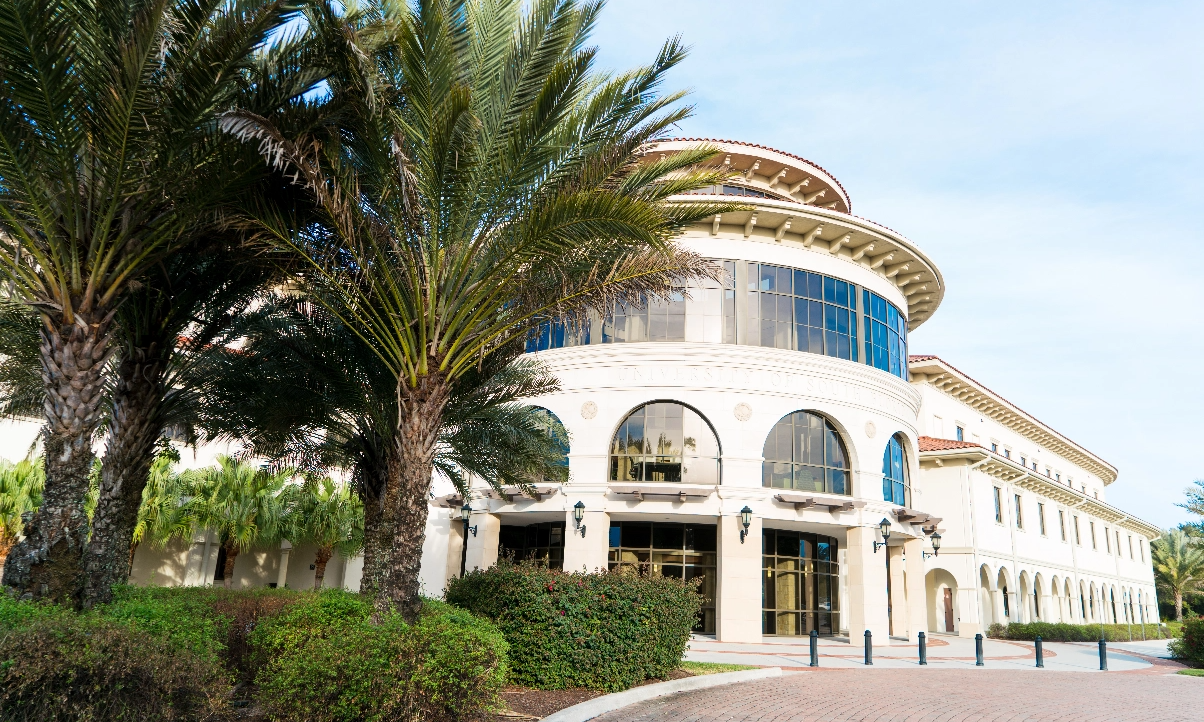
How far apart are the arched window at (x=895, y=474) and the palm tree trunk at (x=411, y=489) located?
745 inches

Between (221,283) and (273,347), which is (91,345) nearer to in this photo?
(221,283)

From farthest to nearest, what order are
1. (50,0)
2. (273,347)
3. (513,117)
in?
(273,347) < (513,117) < (50,0)

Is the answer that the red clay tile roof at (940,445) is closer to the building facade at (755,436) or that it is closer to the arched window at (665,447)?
the building facade at (755,436)

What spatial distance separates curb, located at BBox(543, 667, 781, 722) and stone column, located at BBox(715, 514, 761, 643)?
23.0ft

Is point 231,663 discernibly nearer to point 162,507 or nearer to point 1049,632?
point 162,507

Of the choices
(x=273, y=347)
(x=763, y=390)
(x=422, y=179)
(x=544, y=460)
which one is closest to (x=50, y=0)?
(x=422, y=179)

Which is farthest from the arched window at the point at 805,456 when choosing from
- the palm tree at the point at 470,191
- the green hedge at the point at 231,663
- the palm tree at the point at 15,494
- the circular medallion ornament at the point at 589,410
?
the palm tree at the point at 15,494

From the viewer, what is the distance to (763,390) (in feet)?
76.7

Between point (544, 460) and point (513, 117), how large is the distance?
9787 millimetres

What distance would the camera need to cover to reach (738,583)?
72.5 ft

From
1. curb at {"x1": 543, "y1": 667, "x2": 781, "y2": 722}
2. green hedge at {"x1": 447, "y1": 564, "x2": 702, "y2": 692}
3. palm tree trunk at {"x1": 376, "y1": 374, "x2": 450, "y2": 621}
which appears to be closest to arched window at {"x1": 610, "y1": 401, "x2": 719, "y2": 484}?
curb at {"x1": 543, "y1": 667, "x2": 781, "y2": 722}

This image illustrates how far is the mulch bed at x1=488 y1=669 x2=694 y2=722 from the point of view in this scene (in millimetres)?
9008

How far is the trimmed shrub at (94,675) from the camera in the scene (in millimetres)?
Answer: 5844

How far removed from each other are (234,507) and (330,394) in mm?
15347
